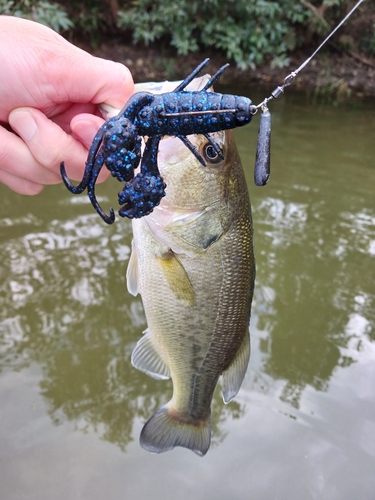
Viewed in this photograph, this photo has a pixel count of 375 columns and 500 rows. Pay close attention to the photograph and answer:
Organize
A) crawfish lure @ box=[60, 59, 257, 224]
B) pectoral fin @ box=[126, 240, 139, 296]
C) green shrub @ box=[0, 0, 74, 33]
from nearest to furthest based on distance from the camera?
1. crawfish lure @ box=[60, 59, 257, 224]
2. pectoral fin @ box=[126, 240, 139, 296]
3. green shrub @ box=[0, 0, 74, 33]

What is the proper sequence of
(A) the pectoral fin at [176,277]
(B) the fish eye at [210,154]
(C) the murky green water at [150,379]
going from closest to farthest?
(B) the fish eye at [210,154] → (A) the pectoral fin at [176,277] → (C) the murky green water at [150,379]

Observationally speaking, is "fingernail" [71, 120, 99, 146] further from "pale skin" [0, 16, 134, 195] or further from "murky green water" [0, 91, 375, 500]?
"murky green water" [0, 91, 375, 500]

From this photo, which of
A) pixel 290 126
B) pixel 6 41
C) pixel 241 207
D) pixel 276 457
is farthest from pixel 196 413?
pixel 290 126

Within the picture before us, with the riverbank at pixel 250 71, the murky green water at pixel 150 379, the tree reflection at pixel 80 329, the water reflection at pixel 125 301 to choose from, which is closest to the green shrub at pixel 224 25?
the riverbank at pixel 250 71

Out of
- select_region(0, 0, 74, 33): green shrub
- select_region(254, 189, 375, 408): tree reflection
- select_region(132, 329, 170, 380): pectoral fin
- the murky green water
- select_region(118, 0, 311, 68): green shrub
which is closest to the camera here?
select_region(132, 329, 170, 380): pectoral fin

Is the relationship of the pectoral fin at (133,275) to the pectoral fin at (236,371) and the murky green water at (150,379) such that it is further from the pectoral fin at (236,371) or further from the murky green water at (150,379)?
the murky green water at (150,379)

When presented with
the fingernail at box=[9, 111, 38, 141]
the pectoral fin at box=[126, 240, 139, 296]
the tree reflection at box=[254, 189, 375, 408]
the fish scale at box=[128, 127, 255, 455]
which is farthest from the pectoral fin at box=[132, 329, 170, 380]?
the tree reflection at box=[254, 189, 375, 408]
